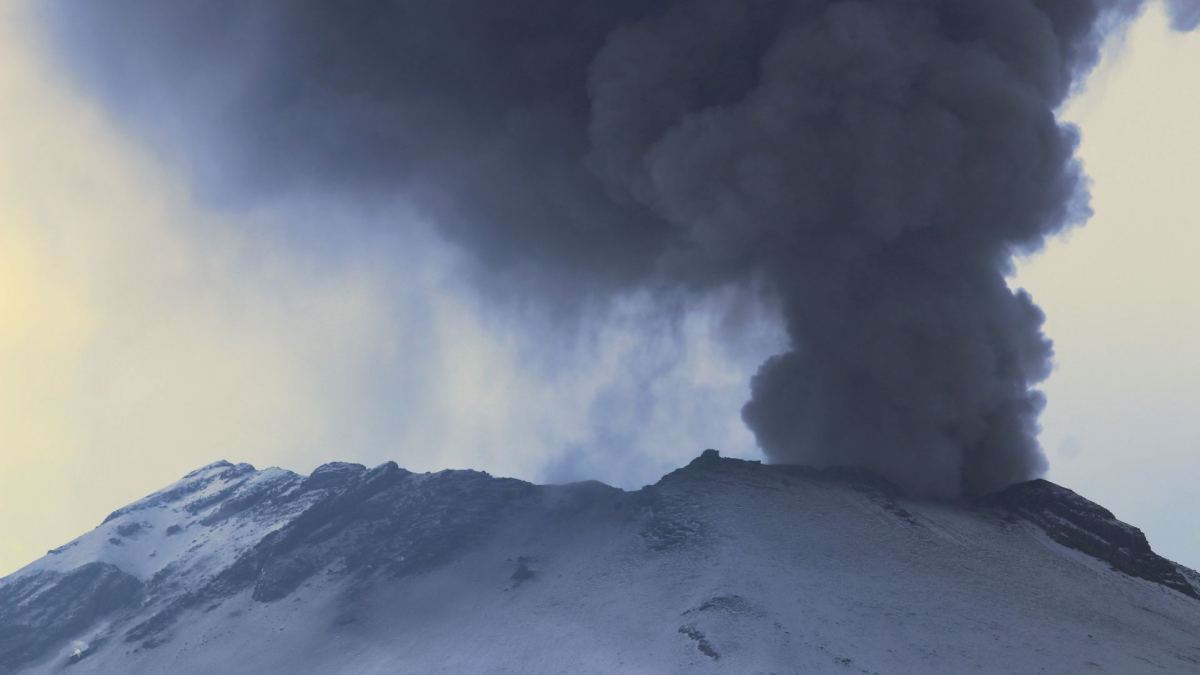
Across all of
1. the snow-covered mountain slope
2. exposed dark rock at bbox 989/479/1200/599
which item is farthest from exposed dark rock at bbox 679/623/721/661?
exposed dark rock at bbox 989/479/1200/599

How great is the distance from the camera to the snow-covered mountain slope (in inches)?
2442

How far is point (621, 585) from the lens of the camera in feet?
241

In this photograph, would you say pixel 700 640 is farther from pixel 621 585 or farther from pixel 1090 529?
pixel 1090 529

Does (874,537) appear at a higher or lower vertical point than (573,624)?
higher

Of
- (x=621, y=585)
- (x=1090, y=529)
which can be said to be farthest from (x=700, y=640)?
(x=1090, y=529)

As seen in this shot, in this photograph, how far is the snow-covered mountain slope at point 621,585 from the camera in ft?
204

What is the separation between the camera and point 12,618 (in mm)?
100562

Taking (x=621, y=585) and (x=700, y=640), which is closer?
(x=700, y=640)

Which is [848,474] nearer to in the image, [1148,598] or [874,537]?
[874,537]

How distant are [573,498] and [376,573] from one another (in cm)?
1780

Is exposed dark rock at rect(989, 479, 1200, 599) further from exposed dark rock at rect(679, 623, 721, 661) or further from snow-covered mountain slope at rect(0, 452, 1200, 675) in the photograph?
exposed dark rock at rect(679, 623, 721, 661)

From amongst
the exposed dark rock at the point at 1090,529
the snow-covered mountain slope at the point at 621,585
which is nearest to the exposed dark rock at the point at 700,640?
the snow-covered mountain slope at the point at 621,585

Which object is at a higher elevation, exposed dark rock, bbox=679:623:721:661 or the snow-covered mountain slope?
the snow-covered mountain slope

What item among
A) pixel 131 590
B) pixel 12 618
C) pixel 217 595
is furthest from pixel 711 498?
pixel 12 618
